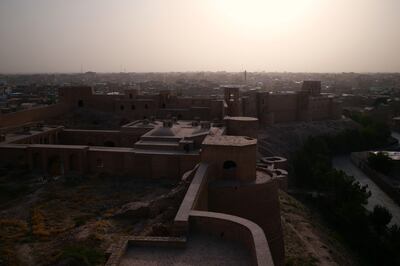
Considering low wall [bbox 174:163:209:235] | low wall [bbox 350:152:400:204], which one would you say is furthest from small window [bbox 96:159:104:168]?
low wall [bbox 350:152:400:204]

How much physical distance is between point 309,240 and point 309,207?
6.74 meters

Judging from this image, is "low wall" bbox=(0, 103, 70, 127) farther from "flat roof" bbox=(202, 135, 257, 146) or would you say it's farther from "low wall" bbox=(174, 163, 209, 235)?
"low wall" bbox=(174, 163, 209, 235)

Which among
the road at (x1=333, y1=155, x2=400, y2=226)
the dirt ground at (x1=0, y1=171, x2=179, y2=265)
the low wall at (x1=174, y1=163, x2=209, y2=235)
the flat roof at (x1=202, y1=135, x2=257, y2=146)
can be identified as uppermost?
the flat roof at (x1=202, y1=135, x2=257, y2=146)

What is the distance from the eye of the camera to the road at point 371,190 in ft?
73.8

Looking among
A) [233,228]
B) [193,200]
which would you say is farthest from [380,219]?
[233,228]

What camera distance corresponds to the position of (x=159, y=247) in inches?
310

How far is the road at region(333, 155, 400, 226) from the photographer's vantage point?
22500mm

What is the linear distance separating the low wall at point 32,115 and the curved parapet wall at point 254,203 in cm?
1744

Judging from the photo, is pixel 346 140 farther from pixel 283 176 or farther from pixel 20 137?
pixel 20 137

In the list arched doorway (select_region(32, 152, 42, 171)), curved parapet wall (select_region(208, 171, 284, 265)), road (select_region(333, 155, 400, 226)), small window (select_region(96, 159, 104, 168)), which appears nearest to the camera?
curved parapet wall (select_region(208, 171, 284, 265))

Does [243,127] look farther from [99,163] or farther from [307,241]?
[99,163]

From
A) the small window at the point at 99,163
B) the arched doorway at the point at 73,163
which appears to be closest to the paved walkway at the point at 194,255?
the small window at the point at 99,163

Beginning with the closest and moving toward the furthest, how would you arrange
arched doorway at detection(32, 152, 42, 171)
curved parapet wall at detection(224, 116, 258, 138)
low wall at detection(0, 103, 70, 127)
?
curved parapet wall at detection(224, 116, 258, 138), arched doorway at detection(32, 152, 42, 171), low wall at detection(0, 103, 70, 127)

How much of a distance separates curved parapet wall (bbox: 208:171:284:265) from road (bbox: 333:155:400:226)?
1173cm
